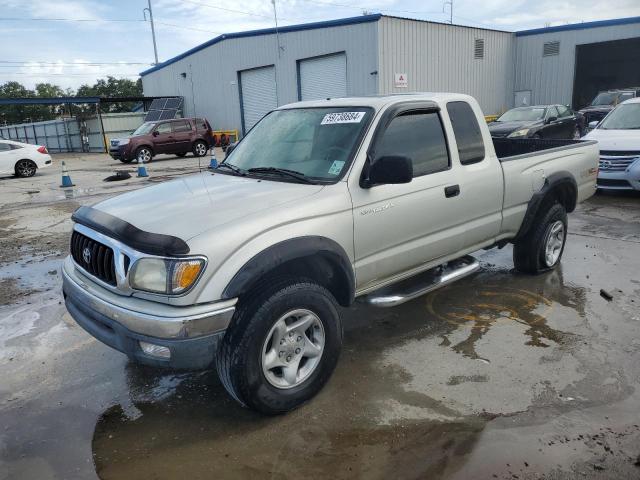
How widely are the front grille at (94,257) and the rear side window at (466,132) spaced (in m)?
2.82

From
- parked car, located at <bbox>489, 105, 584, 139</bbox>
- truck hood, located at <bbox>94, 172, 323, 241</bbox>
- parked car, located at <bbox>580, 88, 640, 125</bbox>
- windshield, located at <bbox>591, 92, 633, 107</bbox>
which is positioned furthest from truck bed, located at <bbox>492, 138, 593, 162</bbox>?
windshield, located at <bbox>591, 92, 633, 107</bbox>

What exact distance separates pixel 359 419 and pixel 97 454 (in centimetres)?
152

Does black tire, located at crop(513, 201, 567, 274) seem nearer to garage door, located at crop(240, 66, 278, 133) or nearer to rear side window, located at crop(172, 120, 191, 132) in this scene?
rear side window, located at crop(172, 120, 191, 132)

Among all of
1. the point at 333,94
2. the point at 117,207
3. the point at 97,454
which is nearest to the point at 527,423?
the point at 97,454

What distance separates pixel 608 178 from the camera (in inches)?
367

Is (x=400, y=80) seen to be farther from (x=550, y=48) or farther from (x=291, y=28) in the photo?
(x=550, y=48)

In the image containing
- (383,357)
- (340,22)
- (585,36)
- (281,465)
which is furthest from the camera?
(585,36)

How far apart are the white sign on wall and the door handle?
19.5m

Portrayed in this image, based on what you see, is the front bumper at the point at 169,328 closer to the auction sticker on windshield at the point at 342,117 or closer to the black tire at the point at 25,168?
the auction sticker on windshield at the point at 342,117

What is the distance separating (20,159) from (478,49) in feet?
69.5

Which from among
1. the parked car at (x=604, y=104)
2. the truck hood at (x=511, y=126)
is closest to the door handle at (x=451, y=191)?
the truck hood at (x=511, y=126)

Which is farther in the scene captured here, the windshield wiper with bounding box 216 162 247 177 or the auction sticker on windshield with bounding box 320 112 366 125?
the windshield wiper with bounding box 216 162 247 177

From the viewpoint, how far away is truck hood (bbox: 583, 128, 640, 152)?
9.07 metres

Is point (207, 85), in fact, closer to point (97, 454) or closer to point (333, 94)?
point (333, 94)
